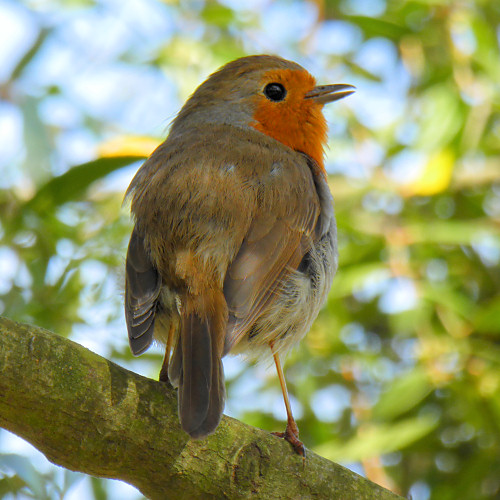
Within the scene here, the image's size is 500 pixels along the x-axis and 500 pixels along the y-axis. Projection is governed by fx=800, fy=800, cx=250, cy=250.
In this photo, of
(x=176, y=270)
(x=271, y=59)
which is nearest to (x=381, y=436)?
(x=176, y=270)

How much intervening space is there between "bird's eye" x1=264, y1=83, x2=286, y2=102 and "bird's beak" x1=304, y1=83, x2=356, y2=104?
0.46 ft

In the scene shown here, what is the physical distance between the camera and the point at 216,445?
272cm

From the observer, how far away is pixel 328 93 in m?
4.74

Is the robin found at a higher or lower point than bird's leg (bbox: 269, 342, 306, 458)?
higher

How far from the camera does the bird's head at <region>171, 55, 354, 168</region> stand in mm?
4555

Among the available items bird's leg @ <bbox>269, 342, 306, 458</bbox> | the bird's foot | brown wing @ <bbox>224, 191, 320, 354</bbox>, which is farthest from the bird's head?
the bird's foot

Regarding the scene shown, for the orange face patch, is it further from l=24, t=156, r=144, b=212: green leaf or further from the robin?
l=24, t=156, r=144, b=212: green leaf

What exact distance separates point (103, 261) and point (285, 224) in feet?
3.45

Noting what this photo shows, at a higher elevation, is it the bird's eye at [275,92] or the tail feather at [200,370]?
the bird's eye at [275,92]

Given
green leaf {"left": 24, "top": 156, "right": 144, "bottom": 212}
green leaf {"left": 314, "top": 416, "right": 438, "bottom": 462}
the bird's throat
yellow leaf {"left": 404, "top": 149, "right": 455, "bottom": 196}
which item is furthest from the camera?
yellow leaf {"left": 404, "top": 149, "right": 455, "bottom": 196}

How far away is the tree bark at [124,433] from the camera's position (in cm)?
237

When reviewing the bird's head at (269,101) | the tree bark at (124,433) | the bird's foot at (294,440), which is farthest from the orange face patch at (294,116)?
the tree bark at (124,433)

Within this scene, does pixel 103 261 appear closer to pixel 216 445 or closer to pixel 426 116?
pixel 216 445

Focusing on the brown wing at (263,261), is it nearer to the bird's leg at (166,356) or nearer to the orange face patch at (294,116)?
the bird's leg at (166,356)
